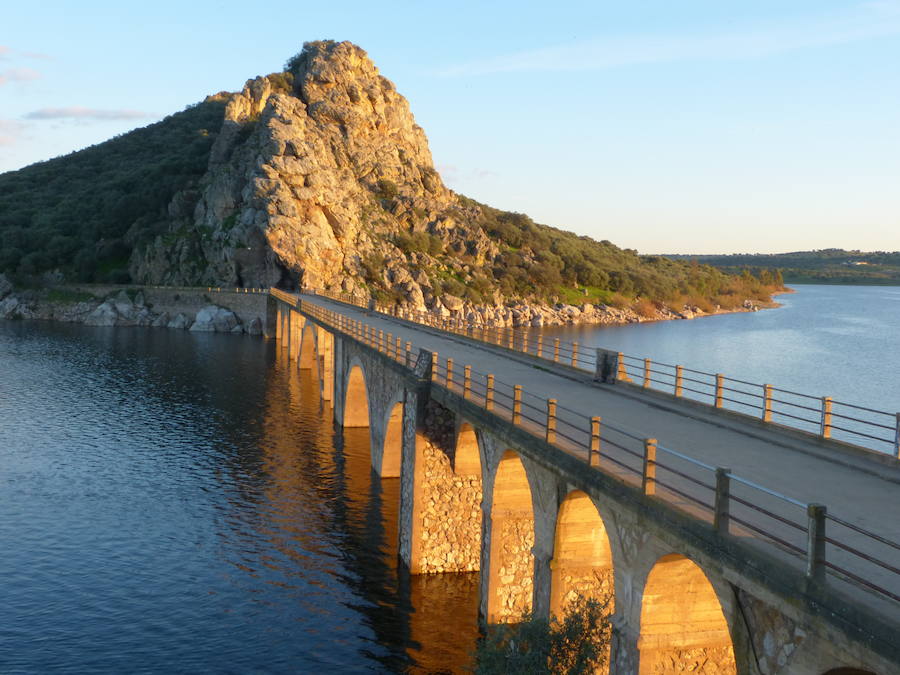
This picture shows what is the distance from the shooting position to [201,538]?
106ft

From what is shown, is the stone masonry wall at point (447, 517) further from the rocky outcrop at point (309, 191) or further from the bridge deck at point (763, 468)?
the rocky outcrop at point (309, 191)

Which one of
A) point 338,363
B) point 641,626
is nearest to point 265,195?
point 338,363

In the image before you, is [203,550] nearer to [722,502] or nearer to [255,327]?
[722,502]

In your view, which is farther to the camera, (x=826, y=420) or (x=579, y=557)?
(x=826, y=420)

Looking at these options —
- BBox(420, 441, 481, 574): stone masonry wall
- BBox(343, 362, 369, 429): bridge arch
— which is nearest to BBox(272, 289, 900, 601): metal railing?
BBox(420, 441, 481, 574): stone masonry wall

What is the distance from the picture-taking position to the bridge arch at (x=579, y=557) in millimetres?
17734

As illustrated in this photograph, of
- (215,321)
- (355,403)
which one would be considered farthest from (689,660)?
(215,321)

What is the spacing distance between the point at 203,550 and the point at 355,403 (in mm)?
20347

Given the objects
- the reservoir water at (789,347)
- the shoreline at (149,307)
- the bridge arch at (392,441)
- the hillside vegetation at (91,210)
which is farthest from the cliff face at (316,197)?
the bridge arch at (392,441)

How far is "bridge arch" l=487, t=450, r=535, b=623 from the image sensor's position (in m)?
22.1

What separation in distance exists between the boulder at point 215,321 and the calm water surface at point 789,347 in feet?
171

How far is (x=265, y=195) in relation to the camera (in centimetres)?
11912

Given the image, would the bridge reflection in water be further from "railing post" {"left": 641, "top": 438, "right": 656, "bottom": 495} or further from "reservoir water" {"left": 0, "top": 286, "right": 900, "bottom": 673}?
"railing post" {"left": 641, "top": 438, "right": 656, "bottom": 495}

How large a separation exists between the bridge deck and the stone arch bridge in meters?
0.06
